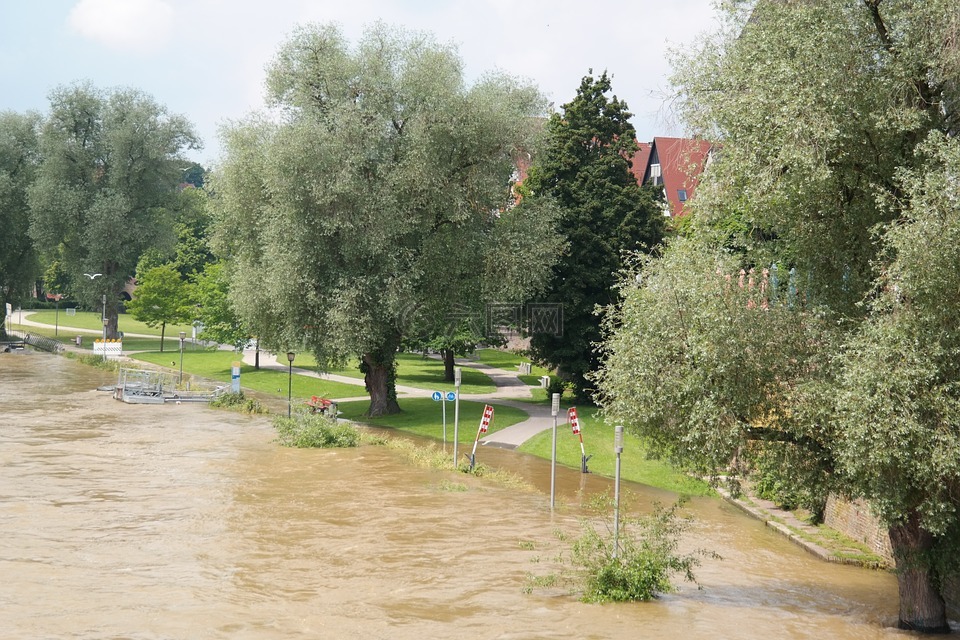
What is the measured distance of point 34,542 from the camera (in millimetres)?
19203

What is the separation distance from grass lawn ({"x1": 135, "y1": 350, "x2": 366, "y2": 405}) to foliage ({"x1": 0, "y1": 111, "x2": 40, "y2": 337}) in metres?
13.7

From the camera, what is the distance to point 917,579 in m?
14.7

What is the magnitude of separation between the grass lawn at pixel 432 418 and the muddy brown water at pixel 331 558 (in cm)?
548

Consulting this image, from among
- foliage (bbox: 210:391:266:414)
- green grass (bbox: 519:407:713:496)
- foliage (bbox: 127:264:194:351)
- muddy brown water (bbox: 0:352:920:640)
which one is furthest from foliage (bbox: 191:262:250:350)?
green grass (bbox: 519:407:713:496)

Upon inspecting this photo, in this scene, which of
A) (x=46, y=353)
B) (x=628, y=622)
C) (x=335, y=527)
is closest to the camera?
(x=628, y=622)

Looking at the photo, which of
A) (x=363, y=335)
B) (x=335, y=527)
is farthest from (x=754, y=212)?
(x=363, y=335)

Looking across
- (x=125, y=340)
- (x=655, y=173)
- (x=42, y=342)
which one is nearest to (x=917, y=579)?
(x=42, y=342)

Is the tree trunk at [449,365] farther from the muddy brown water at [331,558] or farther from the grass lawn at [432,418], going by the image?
the muddy brown water at [331,558]

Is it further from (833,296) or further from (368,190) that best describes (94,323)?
(833,296)

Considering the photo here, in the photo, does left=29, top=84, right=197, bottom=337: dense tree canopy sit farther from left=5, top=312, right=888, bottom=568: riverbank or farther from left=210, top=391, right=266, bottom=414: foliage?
left=5, top=312, right=888, bottom=568: riverbank

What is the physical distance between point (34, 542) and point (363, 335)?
17843 millimetres

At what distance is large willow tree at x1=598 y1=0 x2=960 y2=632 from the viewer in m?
12.8

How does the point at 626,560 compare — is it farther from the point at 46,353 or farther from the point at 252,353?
the point at 46,353

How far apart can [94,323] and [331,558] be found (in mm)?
84335
